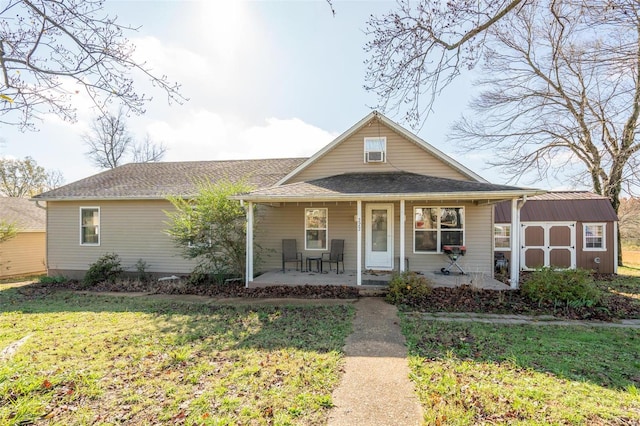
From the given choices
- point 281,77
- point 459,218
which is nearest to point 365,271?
point 459,218

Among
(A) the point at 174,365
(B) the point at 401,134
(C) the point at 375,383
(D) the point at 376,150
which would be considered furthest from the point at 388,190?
(A) the point at 174,365

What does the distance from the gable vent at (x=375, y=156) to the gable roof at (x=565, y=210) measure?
21.7ft

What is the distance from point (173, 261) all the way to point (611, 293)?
14272 mm

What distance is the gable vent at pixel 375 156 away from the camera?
10.9m

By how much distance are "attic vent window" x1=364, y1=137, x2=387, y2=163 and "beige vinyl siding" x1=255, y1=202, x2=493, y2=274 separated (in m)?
1.71

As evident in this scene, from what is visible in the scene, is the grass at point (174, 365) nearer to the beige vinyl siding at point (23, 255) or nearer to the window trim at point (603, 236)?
the beige vinyl siding at point (23, 255)

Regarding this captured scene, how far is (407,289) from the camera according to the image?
7.60 meters

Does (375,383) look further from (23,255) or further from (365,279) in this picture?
(23,255)

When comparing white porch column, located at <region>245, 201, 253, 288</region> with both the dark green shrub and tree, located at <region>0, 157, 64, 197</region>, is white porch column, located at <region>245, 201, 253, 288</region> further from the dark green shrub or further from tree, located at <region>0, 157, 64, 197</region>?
tree, located at <region>0, 157, 64, 197</region>

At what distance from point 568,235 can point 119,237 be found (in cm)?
1845

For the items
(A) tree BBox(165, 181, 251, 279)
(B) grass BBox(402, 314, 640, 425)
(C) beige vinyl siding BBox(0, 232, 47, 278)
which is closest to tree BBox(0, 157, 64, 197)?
(C) beige vinyl siding BBox(0, 232, 47, 278)

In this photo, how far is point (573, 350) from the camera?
15.7 feet

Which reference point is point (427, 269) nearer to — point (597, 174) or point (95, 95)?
point (95, 95)

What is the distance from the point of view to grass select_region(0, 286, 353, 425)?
10.5ft
